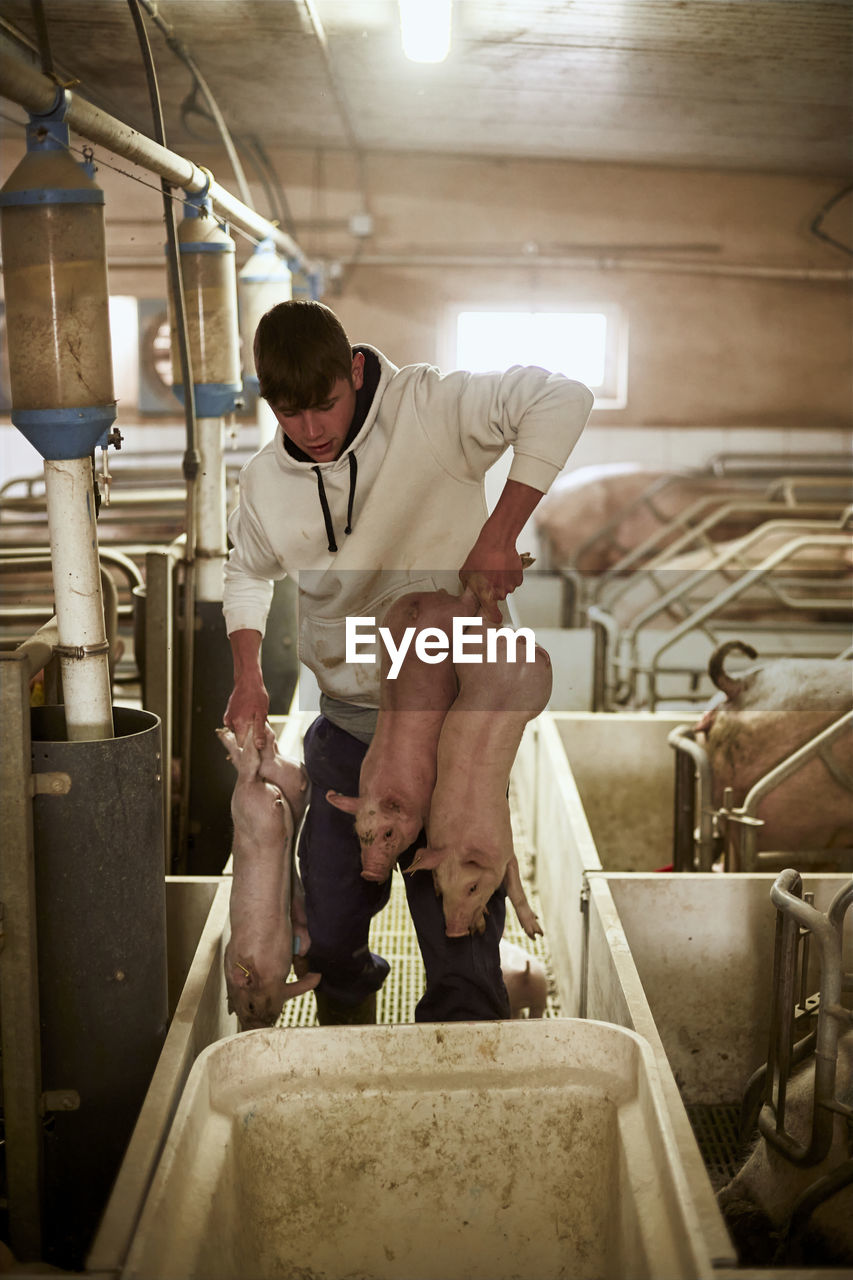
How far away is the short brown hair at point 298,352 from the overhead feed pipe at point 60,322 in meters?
0.25

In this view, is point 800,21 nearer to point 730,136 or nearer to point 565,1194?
point 730,136

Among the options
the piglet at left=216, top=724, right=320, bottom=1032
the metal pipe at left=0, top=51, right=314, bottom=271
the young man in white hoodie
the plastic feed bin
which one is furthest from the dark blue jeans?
the metal pipe at left=0, top=51, right=314, bottom=271

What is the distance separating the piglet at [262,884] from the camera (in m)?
2.02

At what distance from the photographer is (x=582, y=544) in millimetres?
7043

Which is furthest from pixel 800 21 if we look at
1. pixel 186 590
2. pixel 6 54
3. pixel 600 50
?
pixel 6 54

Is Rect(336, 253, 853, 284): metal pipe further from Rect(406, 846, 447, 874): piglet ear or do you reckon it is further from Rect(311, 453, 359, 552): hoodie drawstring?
Rect(406, 846, 447, 874): piglet ear

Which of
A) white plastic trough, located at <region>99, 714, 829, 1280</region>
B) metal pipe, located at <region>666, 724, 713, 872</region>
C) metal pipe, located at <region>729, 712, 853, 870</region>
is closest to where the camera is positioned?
white plastic trough, located at <region>99, 714, 829, 1280</region>

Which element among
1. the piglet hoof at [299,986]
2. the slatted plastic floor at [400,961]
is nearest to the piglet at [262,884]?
the piglet hoof at [299,986]

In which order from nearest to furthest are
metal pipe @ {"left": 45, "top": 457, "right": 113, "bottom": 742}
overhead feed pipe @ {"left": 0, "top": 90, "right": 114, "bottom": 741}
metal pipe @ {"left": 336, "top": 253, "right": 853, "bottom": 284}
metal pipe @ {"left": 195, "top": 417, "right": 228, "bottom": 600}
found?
1. overhead feed pipe @ {"left": 0, "top": 90, "right": 114, "bottom": 741}
2. metal pipe @ {"left": 45, "top": 457, "right": 113, "bottom": 742}
3. metal pipe @ {"left": 195, "top": 417, "right": 228, "bottom": 600}
4. metal pipe @ {"left": 336, "top": 253, "right": 853, "bottom": 284}

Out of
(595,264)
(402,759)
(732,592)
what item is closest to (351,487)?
(402,759)

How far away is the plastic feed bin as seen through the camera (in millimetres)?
→ 1673

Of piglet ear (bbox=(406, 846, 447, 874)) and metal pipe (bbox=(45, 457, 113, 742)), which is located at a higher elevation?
metal pipe (bbox=(45, 457, 113, 742))

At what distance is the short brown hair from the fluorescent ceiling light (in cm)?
199

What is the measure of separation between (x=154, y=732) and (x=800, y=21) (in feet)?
12.0
